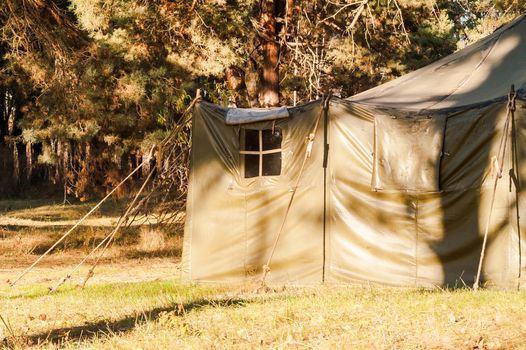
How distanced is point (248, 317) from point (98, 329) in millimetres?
1305

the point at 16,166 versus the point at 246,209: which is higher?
the point at 246,209

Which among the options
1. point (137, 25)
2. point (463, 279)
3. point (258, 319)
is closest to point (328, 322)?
point (258, 319)

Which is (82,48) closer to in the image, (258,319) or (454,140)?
(454,140)

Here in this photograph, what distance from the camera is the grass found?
5.81 meters

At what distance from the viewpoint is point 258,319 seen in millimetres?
6922

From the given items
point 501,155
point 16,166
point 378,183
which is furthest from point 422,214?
point 16,166

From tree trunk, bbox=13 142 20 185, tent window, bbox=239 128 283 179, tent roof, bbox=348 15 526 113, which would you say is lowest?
tree trunk, bbox=13 142 20 185

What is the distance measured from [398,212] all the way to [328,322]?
374 centimetres

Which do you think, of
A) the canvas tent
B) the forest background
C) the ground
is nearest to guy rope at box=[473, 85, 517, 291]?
the canvas tent

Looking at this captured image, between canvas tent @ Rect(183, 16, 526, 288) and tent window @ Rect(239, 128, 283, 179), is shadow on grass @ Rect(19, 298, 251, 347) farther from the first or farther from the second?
tent window @ Rect(239, 128, 283, 179)

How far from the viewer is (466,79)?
11219 millimetres

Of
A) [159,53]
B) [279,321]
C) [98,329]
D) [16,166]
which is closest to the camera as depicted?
[279,321]

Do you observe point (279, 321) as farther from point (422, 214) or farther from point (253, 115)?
point (253, 115)

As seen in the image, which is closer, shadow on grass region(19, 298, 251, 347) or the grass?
the grass
